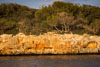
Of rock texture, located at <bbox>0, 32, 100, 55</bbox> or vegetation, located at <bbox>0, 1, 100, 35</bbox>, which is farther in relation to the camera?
vegetation, located at <bbox>0, 1, 100, 35</bbox>

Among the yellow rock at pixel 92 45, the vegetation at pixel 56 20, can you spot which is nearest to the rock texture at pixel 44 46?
the yellow rock at pixel 92 45

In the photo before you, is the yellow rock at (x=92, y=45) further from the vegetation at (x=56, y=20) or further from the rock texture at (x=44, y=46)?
the vegetation at (x=56, y=20)

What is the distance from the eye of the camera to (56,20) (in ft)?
180

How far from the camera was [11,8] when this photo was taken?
69.3 m

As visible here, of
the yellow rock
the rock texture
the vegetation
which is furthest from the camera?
the vegetation

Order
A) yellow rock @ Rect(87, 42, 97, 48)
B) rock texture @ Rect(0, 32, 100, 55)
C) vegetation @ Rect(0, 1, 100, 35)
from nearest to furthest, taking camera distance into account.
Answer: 1. rock texture @ Rect(0, 32, 100, 55)
2. yellow rock @ Rect(87, 42, 97, 48)
3. vegetation @ Rect(0, 1, 100, 35)

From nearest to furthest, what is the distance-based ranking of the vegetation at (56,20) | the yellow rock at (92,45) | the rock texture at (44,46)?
the rock texture at (44,46)
the yellow rock at (92,45)
the vegetation at (56,20)

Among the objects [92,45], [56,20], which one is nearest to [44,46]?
[92,45]

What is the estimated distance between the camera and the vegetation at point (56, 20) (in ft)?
180

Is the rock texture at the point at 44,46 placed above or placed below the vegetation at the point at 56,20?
below

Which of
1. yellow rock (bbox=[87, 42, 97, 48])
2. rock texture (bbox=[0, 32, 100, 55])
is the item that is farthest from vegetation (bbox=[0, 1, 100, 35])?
rock texture (bbox=[0, 32, 100, 55])

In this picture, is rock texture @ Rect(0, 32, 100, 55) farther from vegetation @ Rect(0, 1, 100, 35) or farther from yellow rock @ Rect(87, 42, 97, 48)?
vegetation @ Rect(0, 1, 100, 35)

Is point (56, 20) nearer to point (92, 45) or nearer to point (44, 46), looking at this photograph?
point (92, 45)

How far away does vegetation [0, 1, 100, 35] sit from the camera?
54900 mm
